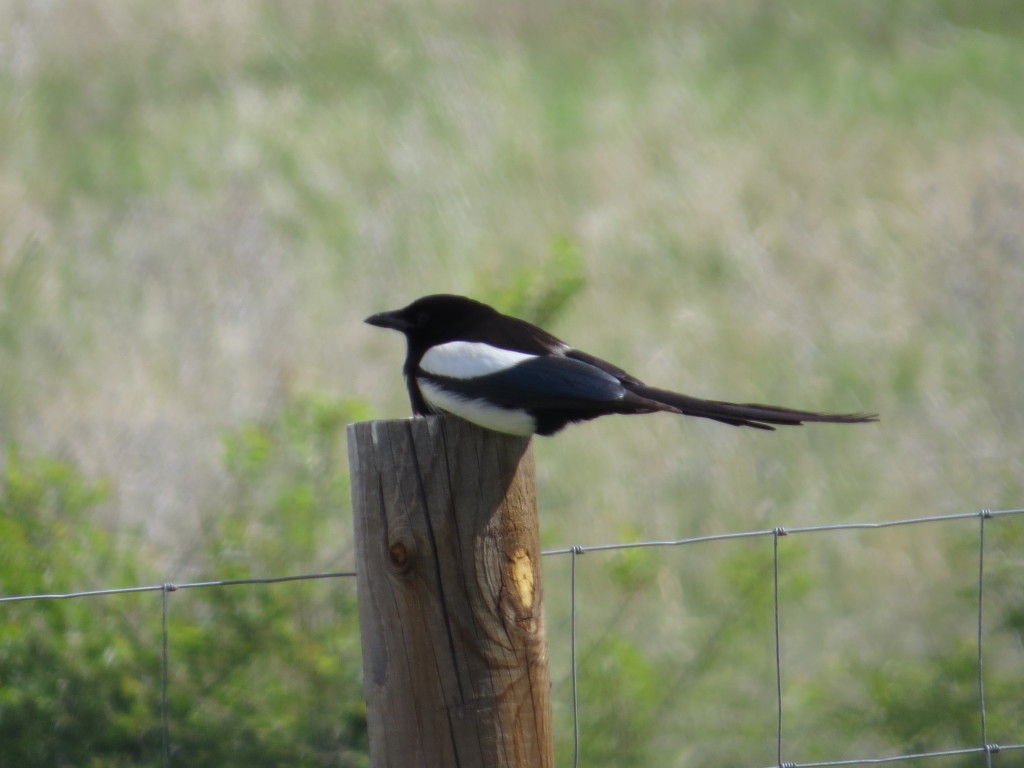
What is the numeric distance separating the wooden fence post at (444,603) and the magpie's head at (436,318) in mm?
1056

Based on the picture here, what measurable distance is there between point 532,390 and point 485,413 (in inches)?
9.6

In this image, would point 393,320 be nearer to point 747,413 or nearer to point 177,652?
point 747,413

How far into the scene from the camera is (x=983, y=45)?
13.0 meters

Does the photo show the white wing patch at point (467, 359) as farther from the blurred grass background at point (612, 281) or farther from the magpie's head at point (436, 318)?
the blurred grass background at point (612, 281)

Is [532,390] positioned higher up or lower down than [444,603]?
higher up

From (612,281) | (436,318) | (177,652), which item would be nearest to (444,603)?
(436,318)

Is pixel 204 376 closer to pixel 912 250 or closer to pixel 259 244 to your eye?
pixel 259 244

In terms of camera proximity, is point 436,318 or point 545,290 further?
point 545,290

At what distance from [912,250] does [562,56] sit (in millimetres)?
4494

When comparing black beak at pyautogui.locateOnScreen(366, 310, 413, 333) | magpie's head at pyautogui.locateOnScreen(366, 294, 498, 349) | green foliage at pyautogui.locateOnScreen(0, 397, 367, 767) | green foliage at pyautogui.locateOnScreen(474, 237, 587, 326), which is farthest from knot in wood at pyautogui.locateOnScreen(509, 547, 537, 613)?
green foliage at pyautogui.locateOnScreen(474, 237, 587, 326)

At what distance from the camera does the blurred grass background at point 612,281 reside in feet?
17.6

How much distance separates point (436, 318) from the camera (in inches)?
129

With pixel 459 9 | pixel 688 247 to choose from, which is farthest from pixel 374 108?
pixel 688 247

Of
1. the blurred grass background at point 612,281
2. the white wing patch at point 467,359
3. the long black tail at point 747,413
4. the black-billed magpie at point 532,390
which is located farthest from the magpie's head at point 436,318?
the blurred grass background at point 612,281
